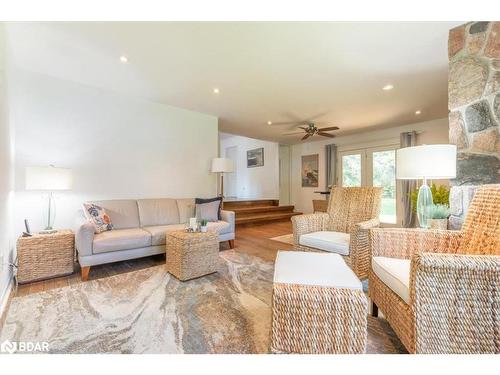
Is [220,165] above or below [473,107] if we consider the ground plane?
below

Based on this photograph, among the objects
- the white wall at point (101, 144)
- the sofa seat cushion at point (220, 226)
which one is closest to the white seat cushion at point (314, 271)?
the sofa seat cushion at point (220, 226)

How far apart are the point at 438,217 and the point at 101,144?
414 centimetres

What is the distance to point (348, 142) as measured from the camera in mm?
6227

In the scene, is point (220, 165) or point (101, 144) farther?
point (220, 165)

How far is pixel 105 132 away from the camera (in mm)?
3311

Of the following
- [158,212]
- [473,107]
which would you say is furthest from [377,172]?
[158,212]

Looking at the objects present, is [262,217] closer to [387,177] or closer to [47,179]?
[387,177]

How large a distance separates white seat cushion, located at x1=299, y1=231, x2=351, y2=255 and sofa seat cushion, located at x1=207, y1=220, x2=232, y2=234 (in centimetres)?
130

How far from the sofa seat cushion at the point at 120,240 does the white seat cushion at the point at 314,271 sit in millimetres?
1882

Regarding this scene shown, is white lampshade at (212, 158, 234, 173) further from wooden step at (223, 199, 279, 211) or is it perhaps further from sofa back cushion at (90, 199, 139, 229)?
wooden step at (223, 199, 279, 211)

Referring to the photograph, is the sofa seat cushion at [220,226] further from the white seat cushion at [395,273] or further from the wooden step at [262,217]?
the white seat cushion at [395,273]

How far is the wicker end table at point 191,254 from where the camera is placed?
2.29 meters
